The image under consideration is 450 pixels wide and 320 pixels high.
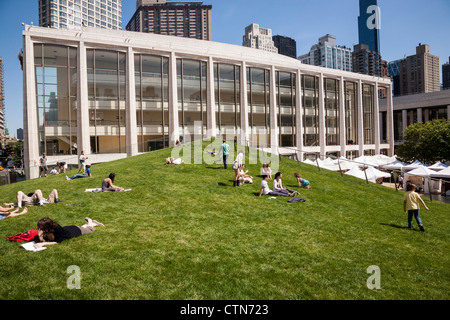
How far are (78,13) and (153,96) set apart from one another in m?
113

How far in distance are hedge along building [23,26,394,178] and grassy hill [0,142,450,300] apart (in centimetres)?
2152

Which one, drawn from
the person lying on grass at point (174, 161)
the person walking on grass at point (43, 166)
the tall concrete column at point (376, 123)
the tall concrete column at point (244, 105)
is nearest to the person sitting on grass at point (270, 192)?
the person lying on grass at point (174, 161)

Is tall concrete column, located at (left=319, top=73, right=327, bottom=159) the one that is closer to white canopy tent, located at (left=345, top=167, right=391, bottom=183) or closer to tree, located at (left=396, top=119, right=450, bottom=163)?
tree, located at (left=396, top=119, right=450, bottom=163)

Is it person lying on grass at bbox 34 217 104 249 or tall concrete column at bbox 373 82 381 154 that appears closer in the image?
person lying on grass at bbox 34 217 104 249

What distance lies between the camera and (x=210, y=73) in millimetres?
43312

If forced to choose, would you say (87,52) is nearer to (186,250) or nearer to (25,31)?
(25,31)

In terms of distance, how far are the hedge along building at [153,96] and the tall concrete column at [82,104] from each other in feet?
0.41

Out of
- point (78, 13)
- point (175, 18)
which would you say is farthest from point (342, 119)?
point (175, 18)

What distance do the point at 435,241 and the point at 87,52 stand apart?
40.3 meters

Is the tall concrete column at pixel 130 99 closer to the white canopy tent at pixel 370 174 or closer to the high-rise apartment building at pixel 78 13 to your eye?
the white canopy tent at pixel 370 174

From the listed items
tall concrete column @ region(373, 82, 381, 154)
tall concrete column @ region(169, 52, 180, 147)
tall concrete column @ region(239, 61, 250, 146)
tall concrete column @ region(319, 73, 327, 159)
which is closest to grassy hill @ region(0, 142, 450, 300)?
tall concrete column @ region(169, 52, 180, 147)

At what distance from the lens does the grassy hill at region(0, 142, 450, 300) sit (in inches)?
226

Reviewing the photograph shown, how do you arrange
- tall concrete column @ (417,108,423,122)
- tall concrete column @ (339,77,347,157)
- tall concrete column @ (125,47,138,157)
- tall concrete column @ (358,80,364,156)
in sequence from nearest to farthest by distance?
tall concrete column @ (125,47,138,157) → tall concrete column @ (339,77,347,157) → tall concrete column @ (358,80,364,156) → tall concrete column @ (417,108,423,122)

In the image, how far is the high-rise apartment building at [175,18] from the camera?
177750mm
